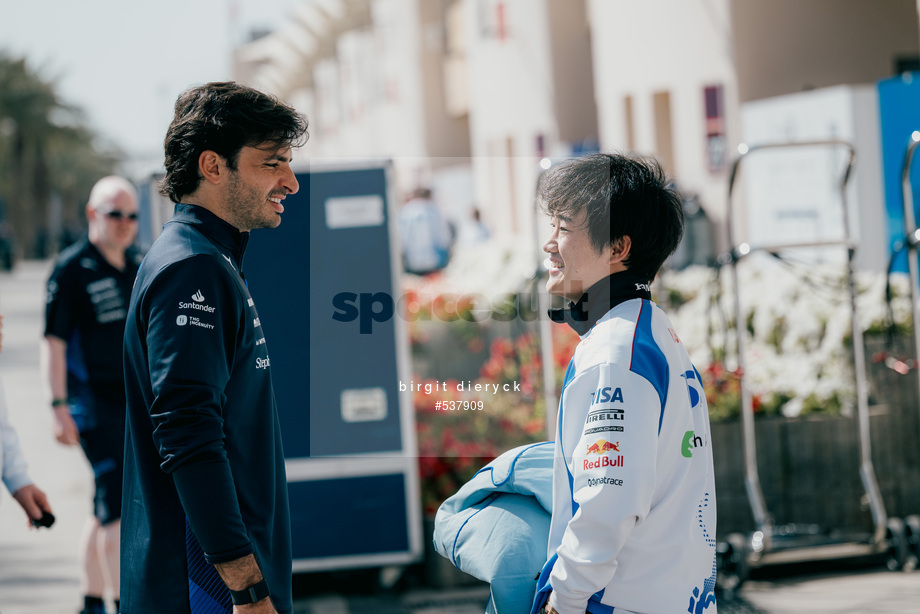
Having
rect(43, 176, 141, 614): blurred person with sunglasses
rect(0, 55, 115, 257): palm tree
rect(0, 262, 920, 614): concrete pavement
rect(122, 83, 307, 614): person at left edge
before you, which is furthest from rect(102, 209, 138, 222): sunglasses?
rect(0, 55, 115, 257): palm tree

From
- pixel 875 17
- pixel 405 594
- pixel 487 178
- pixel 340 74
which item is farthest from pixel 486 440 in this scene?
pixel 340 74

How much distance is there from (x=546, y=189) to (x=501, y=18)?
22511mm

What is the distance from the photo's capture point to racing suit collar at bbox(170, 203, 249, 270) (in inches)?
96.4

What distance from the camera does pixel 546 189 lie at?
2486 mm

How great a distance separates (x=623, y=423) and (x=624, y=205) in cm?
49

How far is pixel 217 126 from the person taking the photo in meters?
2.42

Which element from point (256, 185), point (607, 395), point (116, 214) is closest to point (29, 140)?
point (116, 214)

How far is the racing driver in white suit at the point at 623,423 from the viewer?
2.17 meters

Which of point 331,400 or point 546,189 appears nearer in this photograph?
point 546,189

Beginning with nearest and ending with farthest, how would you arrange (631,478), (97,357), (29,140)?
(631,478) → (97,357) → (29,140)

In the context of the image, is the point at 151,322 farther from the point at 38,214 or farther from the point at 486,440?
the point at 38,214

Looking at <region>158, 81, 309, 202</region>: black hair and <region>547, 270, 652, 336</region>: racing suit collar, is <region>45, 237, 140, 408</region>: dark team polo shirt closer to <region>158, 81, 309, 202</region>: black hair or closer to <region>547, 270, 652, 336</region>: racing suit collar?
<region>158, 81, 309, 202</region>: black hair

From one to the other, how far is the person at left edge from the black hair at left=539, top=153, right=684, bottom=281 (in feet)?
2.13

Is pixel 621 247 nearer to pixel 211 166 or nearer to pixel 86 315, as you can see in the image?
pixel 211 166
